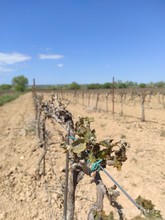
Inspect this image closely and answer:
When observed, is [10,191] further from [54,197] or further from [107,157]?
[107,157]

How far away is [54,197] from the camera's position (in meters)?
5.94

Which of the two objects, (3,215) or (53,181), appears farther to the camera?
(53,181)

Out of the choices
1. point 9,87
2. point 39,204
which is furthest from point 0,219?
point 9,87

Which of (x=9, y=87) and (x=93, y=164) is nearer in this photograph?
(x=93, y=164)

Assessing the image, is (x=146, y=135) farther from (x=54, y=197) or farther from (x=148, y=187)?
(x=54, y=197)

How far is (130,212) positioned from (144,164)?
2.99 meters

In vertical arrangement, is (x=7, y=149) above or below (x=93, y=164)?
below

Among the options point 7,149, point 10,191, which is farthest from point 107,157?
point 7,149

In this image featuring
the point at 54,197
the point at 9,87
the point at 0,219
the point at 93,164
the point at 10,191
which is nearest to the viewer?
the point at 93,164

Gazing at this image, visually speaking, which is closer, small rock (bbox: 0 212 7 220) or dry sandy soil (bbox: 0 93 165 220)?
small rock (bbox: 0 212 7 220)

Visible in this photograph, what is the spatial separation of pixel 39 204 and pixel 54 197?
347 millimetres

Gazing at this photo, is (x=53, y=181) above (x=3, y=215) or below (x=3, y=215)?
above

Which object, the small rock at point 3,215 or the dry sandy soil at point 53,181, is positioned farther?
the dry sandy soil at point 53,181

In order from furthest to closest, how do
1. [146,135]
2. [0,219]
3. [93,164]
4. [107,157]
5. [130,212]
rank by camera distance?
[146,135], [130,212], [0,219], [107,157], [93,164]
